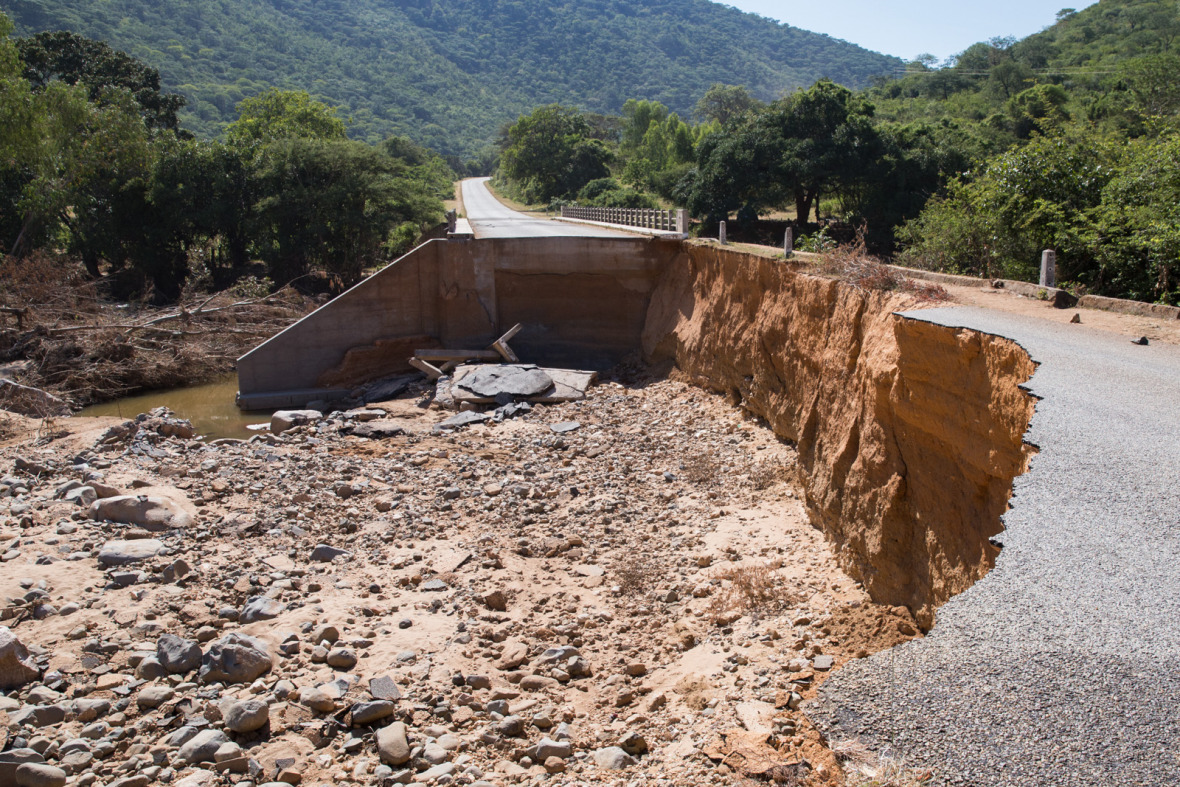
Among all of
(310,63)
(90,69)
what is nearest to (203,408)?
(90,69)

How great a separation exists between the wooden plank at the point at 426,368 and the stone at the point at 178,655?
467 inches

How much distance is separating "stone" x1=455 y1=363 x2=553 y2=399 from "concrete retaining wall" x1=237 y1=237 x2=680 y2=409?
100.0 inches

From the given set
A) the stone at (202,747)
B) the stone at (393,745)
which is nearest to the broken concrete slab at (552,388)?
the stone at (393,745)

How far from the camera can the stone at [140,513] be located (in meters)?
10.6

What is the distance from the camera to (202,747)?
6.22 metres

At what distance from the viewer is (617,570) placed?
32.3ft

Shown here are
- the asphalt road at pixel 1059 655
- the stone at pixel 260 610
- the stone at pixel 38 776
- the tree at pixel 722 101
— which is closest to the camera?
the asphalt road at pixel 1059 655

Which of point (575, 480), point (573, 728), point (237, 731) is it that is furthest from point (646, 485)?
point (237, 731)

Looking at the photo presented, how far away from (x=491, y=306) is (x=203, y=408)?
7.55 m

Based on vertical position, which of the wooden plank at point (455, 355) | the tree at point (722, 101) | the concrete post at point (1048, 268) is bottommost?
the wooden plank at point (455, 355)

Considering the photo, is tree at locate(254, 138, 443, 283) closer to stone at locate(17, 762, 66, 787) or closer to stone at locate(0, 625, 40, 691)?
stone at locate(0, 625, 40, 691)

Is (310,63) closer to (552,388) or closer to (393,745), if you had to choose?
(552,388)

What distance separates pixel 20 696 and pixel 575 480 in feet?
25.7

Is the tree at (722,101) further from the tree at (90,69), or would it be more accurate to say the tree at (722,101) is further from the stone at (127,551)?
the stone at (127,551)
